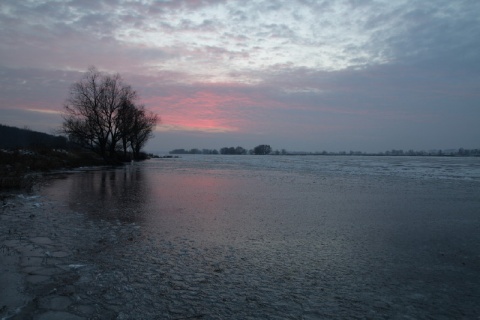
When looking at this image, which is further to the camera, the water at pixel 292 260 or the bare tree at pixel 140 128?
the bare tree at pixel 140 128

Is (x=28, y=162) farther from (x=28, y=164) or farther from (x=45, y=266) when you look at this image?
(x=45, y=266)

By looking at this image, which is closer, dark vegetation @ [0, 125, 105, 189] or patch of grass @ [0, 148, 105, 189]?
patch of grass @ [0, 148, 105, 189]

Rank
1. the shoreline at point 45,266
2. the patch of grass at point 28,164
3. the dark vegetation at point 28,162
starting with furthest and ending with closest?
1. the dark vegetation at point 28,162
2. the patch of grass at point 28,164
3. the shoreline at point 45,266

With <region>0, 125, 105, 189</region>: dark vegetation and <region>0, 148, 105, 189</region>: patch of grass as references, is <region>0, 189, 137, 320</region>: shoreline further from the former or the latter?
<region>0, 125, 105, 189</region>: dark vegetation

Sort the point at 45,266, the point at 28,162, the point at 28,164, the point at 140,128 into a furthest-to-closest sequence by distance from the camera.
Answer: the point at 140,128, the point at 28,162, the point at 28,164, the point at 45,266

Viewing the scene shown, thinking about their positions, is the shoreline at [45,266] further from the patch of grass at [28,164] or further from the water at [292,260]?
the patch of grass at [28,164]

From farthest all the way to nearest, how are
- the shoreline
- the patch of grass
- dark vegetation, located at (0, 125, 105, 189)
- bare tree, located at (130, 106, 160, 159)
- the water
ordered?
bare tree, located at (130, 106, 160, 159) < dark vegetation, located at (0, 125, 105, 189) < the patch of grass < the water < the shoreline

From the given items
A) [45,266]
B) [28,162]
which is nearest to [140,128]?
[28,162]

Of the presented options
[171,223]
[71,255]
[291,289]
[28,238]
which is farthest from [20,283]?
[171,223]

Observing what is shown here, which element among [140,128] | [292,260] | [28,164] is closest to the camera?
[292,260]

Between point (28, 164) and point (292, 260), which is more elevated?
point (28, 164)

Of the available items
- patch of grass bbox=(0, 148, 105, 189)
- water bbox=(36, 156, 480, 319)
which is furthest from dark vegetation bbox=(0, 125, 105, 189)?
water bbox=(36, 156, 480, 319)

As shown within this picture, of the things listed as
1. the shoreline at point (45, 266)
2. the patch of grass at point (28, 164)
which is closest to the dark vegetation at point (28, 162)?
the patch of grass at point (28, 164)

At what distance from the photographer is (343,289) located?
5.30m
